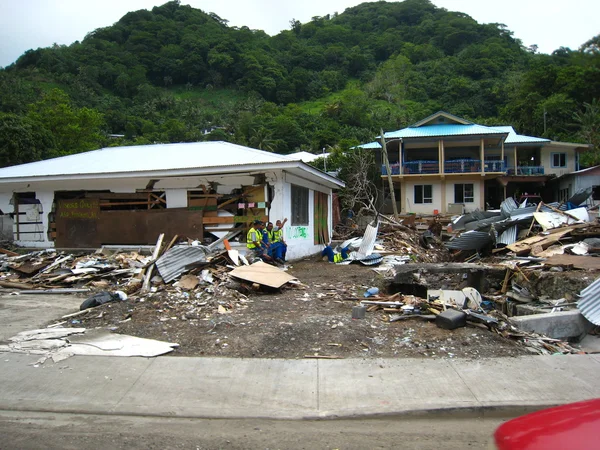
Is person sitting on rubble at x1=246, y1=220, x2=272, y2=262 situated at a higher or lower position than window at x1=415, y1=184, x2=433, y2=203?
lower

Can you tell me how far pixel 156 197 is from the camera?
13.7 metres

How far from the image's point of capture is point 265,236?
11.9 metres

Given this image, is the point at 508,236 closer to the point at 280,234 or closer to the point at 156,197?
the point at 280,234

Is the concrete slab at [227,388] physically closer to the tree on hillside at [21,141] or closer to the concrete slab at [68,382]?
the concrete slab at [68,382]

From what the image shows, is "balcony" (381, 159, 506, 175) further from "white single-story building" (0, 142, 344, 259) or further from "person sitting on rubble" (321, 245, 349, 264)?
"person sitting on rubble" (321, 245, 349, 264)

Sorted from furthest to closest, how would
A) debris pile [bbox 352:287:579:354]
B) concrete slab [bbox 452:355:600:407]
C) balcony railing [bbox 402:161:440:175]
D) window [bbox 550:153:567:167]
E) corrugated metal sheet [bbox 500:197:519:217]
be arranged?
1. window [bbox 550:153:567:167]
2. balcony railing [bbox 402:161:440:175]
3. corrugated metal sheet [bbox 500:197:519:217]
4. debris pile [bbox 352:287:579:354]
5. concrete slab [bbox 452:355:600:407]

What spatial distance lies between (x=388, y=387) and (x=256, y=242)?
713cm

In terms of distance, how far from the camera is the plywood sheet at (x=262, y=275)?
9.11 metres

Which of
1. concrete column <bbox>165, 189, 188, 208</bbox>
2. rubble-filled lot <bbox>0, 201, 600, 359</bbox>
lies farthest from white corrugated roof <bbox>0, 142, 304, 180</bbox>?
rubble-filled lot <bbox>0, 201, 600, 359</bbox>

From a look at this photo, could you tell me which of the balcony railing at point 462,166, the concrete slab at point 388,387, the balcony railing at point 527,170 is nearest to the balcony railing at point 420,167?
the balcony railing at point 462,166

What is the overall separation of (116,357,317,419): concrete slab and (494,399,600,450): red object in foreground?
2488mm

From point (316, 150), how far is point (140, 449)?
54.9 meters

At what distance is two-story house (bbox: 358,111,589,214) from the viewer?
32.0m

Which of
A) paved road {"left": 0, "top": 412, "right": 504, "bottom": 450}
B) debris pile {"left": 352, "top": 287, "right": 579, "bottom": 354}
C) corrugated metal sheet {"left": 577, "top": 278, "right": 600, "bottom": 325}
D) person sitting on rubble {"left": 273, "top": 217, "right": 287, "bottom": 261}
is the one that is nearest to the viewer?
paved road {"left": 0, "top": 412, "right": 504, "bottom": 450}
